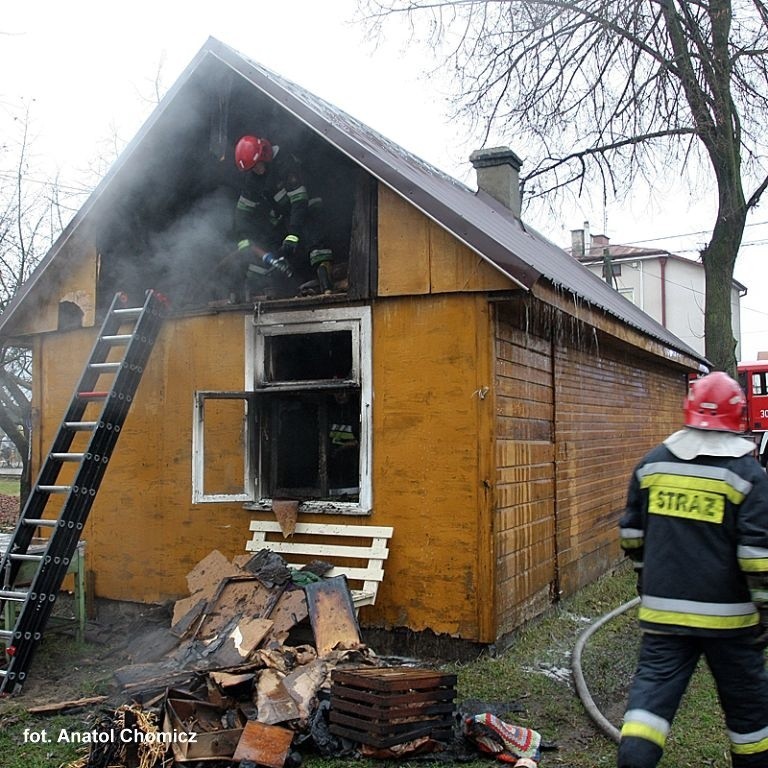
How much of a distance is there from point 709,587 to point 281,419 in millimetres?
4831

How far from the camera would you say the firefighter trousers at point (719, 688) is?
3.49m

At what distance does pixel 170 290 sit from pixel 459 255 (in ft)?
10.2

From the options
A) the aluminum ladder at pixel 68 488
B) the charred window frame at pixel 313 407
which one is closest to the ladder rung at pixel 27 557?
the aluminum ladder at pixel 68 488

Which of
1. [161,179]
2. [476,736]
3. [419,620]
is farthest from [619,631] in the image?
[161,179]

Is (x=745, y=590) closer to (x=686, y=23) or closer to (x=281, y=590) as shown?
(x=281, y=590)

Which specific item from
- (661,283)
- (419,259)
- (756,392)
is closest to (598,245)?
(661,283)

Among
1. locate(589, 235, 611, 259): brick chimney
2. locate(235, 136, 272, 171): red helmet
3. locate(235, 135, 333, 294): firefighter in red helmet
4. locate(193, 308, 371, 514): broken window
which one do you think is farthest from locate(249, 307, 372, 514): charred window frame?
locate(589, 235, 611, 259): brick chimney

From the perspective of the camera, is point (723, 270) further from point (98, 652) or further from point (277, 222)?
point (98, 652)

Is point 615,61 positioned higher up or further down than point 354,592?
higher up

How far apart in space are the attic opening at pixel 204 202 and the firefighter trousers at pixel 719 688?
4303 millimetres

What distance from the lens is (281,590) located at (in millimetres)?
6066

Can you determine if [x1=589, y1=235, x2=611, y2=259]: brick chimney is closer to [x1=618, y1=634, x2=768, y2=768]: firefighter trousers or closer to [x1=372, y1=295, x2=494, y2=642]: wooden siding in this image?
[x1=372, y1=295, x2=494, y2=642]: wooden siding

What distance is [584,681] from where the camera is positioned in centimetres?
572

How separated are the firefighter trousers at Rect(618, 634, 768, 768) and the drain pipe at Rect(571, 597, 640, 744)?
100 centimetres
